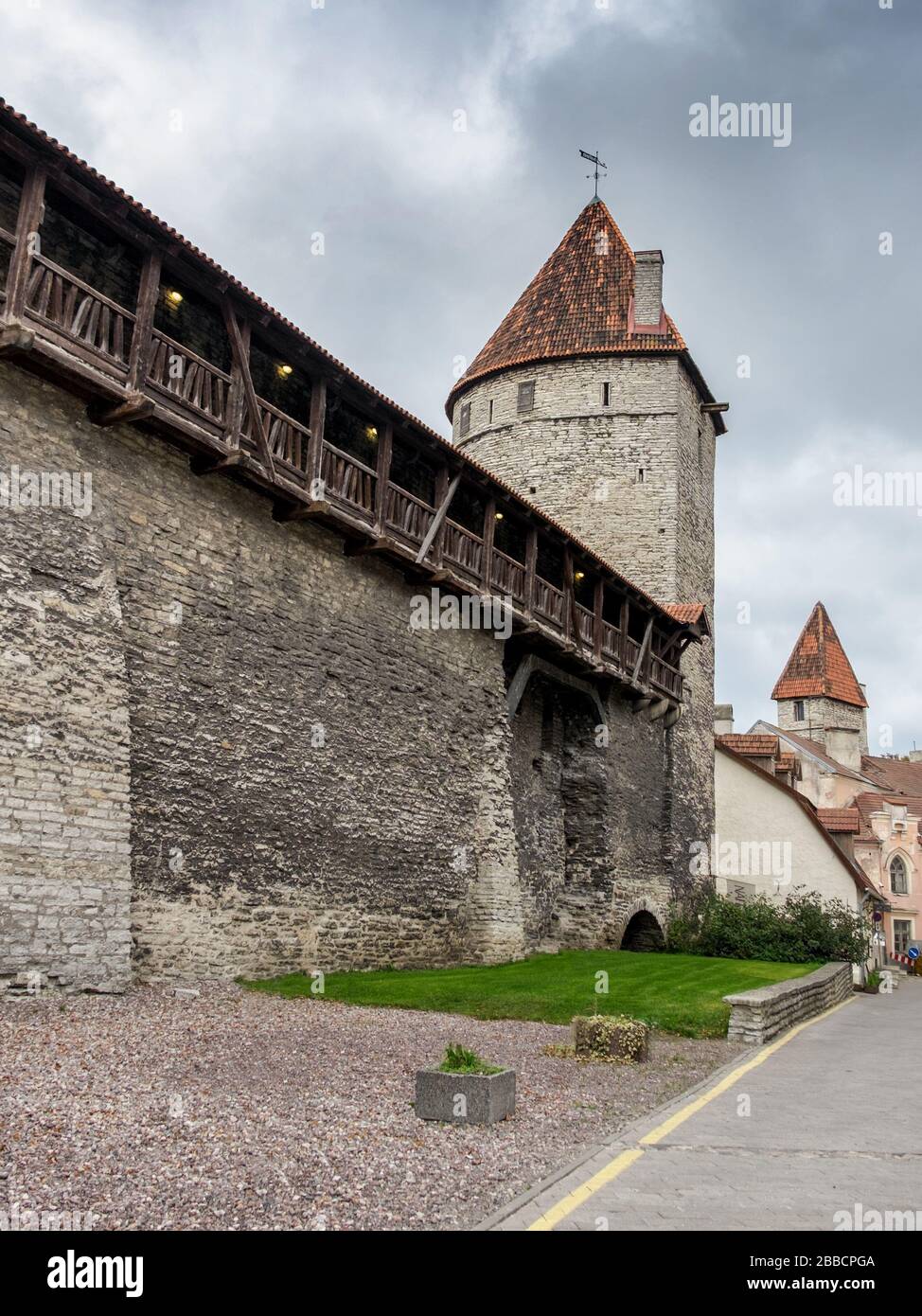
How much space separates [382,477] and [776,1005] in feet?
29.3

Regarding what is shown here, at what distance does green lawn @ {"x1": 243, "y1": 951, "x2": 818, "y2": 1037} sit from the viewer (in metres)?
12.5

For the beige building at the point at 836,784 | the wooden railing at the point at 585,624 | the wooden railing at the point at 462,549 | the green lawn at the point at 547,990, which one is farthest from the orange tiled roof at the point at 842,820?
the wooden railing at the point at 462,549

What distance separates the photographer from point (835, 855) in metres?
33.7

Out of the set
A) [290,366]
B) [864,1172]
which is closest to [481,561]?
[290,366]

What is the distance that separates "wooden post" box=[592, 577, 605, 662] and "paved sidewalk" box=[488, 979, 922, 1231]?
13.2 metres

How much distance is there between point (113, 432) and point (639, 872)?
58.2 ft

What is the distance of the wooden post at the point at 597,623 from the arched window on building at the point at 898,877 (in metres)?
39.4

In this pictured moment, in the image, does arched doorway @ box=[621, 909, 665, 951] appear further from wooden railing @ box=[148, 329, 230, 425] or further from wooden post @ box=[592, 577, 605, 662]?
wooden railing @ box=[148, 329, 230, 425]

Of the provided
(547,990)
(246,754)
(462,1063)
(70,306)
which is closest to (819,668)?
(547,990)

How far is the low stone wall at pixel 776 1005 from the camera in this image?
12250mm

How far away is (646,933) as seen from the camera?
26.7 meters

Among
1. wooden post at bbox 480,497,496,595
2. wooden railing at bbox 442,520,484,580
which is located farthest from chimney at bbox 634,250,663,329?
wooden railing at bbox 442,520,484,580

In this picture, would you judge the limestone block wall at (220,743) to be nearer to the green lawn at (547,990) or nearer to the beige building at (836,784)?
the green lawn at (547,990)
